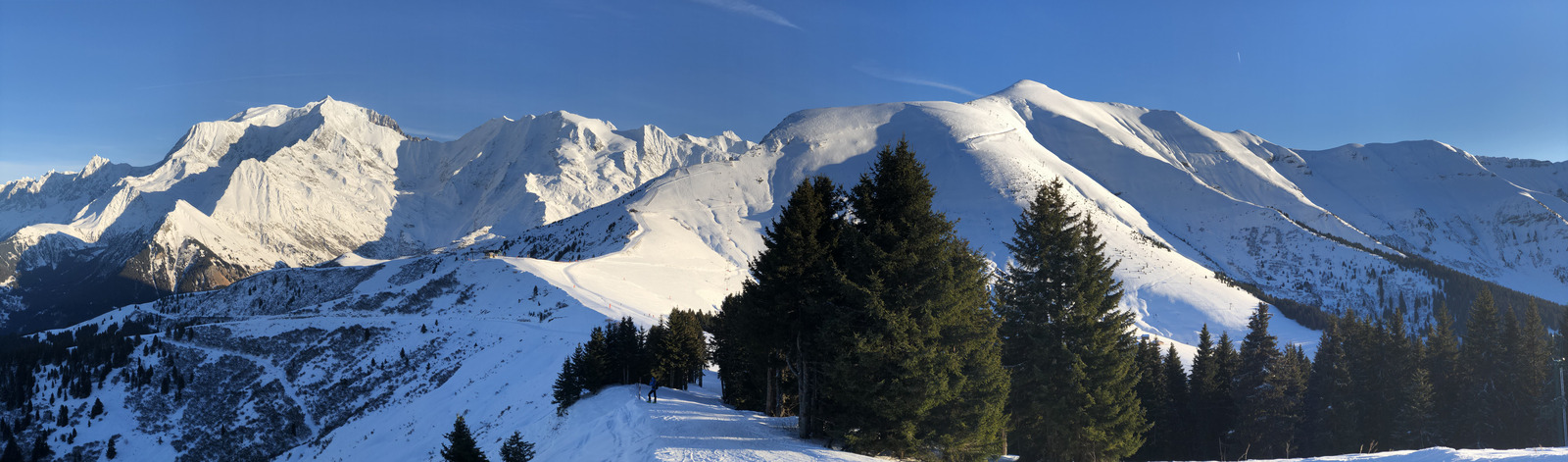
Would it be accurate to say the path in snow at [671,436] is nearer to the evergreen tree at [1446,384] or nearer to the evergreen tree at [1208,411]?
the evergreen tree at [1208,411]

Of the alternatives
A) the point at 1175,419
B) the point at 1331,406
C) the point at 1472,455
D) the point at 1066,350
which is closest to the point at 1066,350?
the point at 1066,350

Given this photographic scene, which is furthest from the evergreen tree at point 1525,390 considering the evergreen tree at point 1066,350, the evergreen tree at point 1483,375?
the evergreen tree at point 1066,350

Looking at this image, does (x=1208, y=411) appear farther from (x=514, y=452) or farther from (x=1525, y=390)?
(x=514, y=452)

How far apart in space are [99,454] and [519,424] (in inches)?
2127

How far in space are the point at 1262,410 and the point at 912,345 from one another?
3286 cm

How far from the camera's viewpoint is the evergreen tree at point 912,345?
21.1m

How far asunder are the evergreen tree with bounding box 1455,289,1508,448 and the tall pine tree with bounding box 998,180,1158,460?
32.3 metres

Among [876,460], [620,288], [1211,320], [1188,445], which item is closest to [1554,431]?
[1188,445]

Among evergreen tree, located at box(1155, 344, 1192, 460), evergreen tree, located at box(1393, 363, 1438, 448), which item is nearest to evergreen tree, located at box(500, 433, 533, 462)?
evergreen tree, located at box(1155, 344, 1192, 460)

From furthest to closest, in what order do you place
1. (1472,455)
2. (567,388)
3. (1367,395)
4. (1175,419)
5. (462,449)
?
(1175,419), (1367,395), (567,388), (462,449), (1472,455)

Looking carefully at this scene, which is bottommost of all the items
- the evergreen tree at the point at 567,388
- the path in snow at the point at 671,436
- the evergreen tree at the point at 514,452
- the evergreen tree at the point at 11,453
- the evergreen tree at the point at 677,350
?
the evergreen tree at the point at 11,453

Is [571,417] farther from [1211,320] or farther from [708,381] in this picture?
[1211,320]

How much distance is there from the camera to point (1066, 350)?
24.3 metres

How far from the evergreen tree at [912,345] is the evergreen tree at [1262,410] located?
1142 inches
